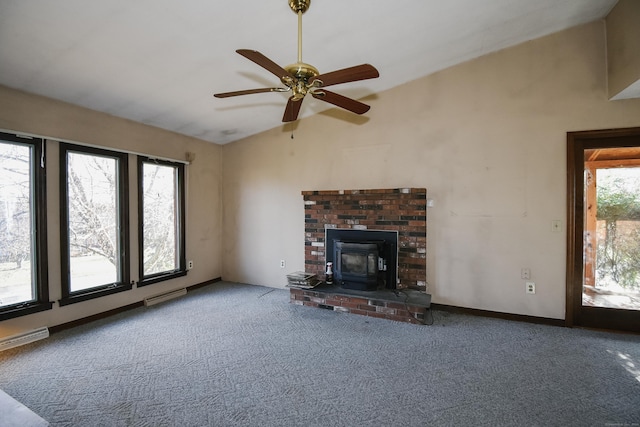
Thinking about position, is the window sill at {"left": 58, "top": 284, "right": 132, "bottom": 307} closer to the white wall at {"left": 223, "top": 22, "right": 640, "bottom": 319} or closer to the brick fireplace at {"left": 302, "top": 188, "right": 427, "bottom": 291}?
the brick fireplace at {"left": 302, "top": 188, "right": 427, "bottom": 291}

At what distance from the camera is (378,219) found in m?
3.82

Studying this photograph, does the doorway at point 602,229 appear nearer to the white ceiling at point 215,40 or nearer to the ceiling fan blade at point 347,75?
the white ceiling at point 215,40

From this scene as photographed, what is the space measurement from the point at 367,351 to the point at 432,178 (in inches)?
86.0

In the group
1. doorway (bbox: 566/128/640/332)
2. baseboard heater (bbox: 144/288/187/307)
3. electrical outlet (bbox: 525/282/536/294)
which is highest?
doorway (bbox: 566/128/640/332)

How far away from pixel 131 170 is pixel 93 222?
77 cm

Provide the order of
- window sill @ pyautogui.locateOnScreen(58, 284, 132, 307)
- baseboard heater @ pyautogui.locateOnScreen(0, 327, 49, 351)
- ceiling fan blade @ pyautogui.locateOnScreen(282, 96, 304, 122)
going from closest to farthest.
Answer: ceiling fan blade @ pyautogui.locateOnScreen(282, 96, 304, 122), baseboard heater @ pyautogui.locateOnScreen(0, 327, 49, 351), window sill @ pyautogui.locateOnScreen(58, 284, 132, 307)

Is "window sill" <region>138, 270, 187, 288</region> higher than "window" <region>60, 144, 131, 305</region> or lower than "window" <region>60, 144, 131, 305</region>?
lower

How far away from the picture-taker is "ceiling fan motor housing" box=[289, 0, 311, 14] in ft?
6.74

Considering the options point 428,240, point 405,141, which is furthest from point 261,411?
point 405,141

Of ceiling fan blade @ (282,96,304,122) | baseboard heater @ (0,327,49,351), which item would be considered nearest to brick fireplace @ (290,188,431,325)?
ceiling fan blade @ (282,96,304,122)

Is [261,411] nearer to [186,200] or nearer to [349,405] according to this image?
[349,405]

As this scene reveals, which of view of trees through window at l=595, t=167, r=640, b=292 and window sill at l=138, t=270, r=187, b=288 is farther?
window sill at l=138, t=270, r=187, b=288

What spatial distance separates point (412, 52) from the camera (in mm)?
3100

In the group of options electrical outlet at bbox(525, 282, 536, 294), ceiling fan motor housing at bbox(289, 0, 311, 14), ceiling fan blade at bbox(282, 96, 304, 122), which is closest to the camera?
ceiling fan motor housing at bbox(289, 0, 311, 14)
